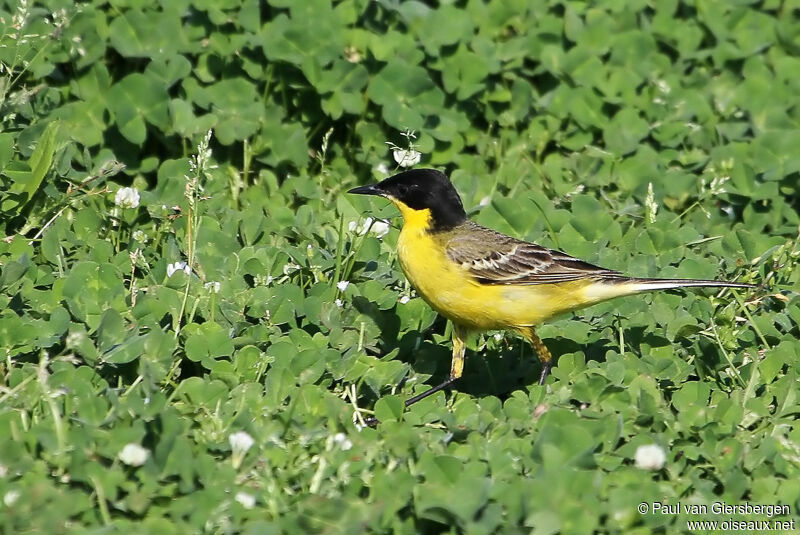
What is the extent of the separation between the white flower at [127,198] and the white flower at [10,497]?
118 inches

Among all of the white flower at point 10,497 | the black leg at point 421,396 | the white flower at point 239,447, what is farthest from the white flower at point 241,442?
the black leg at point 421,396

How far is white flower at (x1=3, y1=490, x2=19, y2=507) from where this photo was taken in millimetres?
4664

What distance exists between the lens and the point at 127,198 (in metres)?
7.46

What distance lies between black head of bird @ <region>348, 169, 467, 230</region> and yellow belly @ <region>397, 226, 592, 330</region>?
0.86 ft

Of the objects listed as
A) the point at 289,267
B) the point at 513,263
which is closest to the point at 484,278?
the point at 513,263

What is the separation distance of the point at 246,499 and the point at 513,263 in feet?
8.09

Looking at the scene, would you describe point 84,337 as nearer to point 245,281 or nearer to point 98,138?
point 245,281

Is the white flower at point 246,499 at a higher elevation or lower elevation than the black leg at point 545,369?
higher

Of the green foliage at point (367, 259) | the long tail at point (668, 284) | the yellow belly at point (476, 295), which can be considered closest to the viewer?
the green foliage at point (367, 259)

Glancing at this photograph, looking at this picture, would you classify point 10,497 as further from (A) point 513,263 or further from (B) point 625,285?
(B) point 625,285

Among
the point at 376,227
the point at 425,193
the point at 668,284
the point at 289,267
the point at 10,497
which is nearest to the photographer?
the point at 10,497

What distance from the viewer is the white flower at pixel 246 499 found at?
4867 mm

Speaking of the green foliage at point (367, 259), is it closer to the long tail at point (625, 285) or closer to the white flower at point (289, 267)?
the white flower at point (289, 267)

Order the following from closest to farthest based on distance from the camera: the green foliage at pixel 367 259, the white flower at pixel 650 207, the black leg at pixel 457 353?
the green foliage at pixel 367 259 < the black leg at pixel 457 353 < the white flower at pixel 650 207
